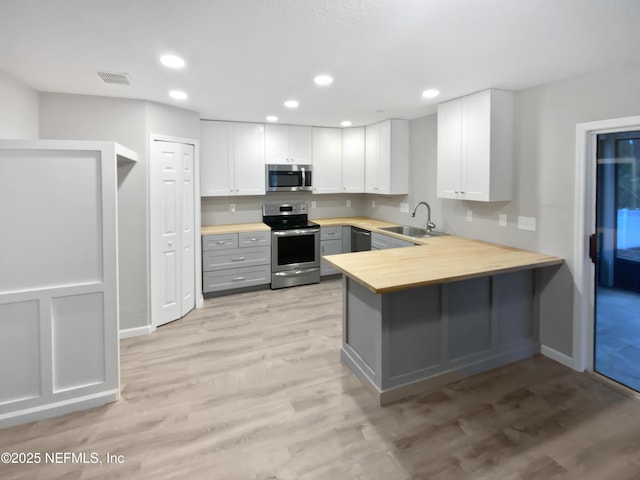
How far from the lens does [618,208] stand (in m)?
2.68

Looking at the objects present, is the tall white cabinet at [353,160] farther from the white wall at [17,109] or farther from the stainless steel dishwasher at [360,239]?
the white wall at [17,109]

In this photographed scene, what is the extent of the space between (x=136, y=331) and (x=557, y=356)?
→ 401 cm

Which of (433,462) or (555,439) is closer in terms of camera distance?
(433,462)

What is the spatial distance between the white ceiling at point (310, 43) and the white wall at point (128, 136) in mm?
207

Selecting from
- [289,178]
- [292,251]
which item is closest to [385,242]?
[292,251]

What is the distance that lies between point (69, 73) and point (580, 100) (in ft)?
13.1

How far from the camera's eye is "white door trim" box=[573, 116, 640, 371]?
2.72 m

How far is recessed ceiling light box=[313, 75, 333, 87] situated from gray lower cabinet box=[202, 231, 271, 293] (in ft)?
7.93

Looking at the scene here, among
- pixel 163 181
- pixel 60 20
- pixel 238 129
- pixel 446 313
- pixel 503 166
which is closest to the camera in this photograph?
pixel 60 20

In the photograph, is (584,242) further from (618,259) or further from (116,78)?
(116,78)

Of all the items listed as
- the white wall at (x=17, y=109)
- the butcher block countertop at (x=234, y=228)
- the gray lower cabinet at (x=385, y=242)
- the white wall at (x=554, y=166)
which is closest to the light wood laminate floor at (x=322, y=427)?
the white wall at (x=554, y=166)

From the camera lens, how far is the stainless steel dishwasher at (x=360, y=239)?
5113 millimetres

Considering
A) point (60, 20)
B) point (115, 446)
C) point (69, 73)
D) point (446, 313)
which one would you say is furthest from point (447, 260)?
point (69, 73)

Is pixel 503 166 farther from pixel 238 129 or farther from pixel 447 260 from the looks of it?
pixel 238 129
